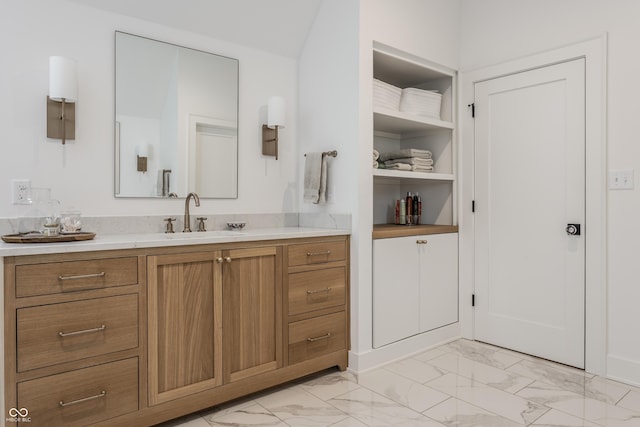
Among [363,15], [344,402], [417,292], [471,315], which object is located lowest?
[344,402]

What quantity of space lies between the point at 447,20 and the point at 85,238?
2.85 metres

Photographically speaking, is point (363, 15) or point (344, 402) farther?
point (363, 15)

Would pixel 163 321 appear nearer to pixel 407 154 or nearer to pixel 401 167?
pixel 401 167

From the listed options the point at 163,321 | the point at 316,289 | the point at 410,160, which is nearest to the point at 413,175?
the point at 410,160

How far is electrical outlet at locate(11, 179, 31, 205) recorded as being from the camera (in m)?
2.08

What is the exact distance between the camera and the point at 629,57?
2.48m

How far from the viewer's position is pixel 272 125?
2.86 meters

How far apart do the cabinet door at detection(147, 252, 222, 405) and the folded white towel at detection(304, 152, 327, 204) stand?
0.89 m

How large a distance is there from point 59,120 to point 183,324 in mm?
1209

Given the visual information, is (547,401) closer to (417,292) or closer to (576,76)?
(417,292)

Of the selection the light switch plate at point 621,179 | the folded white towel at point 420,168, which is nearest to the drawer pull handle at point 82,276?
the folded white towel at point 420,168

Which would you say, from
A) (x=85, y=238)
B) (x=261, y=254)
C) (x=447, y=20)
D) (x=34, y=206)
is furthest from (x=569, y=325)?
(x=34, y=206)

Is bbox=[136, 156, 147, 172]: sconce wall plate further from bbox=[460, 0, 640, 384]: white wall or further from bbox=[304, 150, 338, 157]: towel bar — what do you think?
bbox=[460, 0, 640, 384]: white wall

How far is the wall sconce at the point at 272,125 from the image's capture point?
9.34 feet
